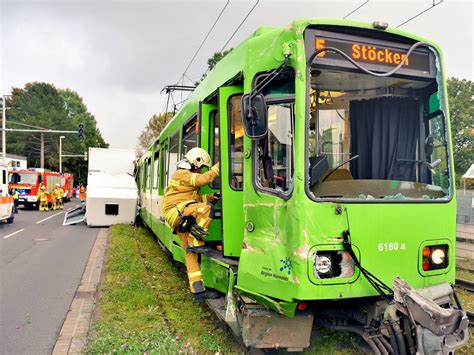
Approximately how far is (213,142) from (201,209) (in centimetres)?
88

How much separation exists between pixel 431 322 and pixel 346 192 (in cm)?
126

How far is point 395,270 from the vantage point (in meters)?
3.84

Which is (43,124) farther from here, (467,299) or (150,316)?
(467,299)

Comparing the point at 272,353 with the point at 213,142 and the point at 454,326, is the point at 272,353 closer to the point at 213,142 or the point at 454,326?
the point at 454,326

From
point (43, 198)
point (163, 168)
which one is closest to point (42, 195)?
point (43, 198)

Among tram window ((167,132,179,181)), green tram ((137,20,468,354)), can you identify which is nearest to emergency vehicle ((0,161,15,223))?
tram window ((167,132,179,181))

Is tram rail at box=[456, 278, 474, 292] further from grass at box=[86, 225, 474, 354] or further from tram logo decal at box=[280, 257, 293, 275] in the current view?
tram logo decal at box=[280, 257, 293, 275]

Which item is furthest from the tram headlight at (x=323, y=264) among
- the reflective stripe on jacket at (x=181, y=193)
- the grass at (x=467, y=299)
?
the grass at (x=467, y=299)

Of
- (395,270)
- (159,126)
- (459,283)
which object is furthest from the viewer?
(159,126)

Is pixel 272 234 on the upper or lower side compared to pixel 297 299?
upper

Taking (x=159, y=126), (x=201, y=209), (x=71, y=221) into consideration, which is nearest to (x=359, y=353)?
(x=201, y=209)

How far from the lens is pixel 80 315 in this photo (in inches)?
241

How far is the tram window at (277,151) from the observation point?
153 inches

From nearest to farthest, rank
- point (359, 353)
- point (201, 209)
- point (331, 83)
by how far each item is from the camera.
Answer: point (331, 83) → point (359, 353) → point (201, 209)
